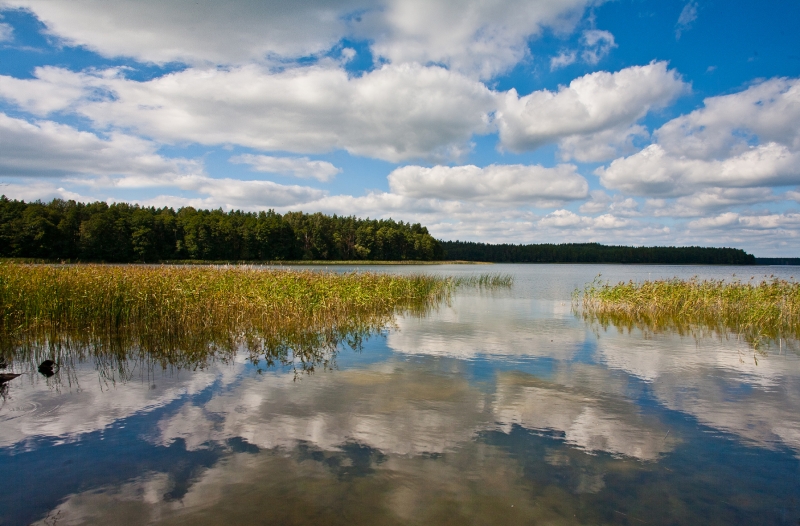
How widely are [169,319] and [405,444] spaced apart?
436 inches

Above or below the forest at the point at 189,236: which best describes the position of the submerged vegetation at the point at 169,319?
below

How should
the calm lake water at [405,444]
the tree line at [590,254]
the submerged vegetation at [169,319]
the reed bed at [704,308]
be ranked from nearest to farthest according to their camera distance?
the calm lake water at [405,444], the submerged vegetation at [169,319], the reed bed at [704,308], the tree line at [590,254]

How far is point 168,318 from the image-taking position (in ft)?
47.1

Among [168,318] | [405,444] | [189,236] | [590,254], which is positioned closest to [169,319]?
[168,318]

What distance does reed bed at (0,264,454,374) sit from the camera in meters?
11.4

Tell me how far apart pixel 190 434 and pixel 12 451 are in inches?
82.4

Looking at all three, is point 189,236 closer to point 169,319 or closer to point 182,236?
point 182,236

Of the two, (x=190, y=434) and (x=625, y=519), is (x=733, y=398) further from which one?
(x=190, y=434)

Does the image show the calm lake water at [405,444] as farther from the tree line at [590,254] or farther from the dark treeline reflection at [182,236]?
the tree line at [590,254]

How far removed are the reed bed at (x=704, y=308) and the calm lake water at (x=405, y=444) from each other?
279 inches

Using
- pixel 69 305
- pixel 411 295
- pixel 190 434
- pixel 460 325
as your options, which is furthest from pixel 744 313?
pixel 69 305

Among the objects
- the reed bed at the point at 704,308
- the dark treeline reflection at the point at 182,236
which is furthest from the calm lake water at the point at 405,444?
the dark treeline reflection at the point at 182,236

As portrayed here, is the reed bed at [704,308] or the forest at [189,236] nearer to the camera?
the reed bed at [704,308]

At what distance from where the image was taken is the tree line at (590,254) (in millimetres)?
162250
